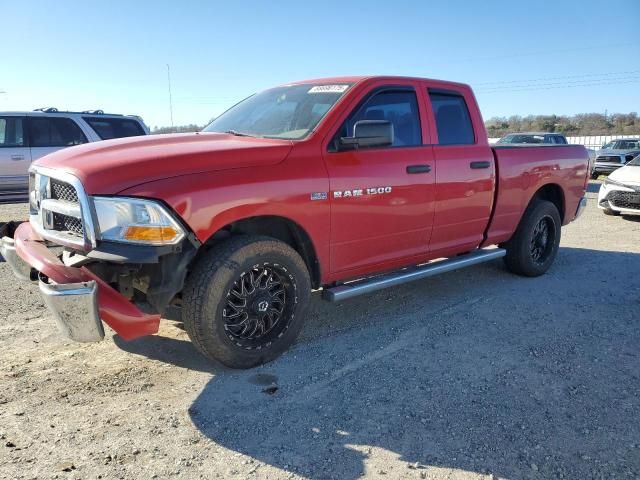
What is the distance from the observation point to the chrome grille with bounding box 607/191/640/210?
32.3ft

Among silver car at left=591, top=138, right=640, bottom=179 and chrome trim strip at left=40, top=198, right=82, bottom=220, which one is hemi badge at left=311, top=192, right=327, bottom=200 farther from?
silver car at left=591, top=138, right=640, bottom=179

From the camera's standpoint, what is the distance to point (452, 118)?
199 inches

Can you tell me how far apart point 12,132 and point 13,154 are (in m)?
0.40

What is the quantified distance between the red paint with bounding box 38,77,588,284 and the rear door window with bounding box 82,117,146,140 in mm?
6202

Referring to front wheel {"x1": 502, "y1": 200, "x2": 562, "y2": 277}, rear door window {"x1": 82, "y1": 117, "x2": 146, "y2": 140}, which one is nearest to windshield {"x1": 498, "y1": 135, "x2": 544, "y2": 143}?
front wheel {"x1": 502, "y1": 200, "x2": 562, "y2": 277}

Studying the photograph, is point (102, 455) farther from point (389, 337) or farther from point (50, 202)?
point (389, 337)

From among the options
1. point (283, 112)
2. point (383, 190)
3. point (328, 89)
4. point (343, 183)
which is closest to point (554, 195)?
point (383, 190)

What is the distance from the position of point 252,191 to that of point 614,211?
9431mm

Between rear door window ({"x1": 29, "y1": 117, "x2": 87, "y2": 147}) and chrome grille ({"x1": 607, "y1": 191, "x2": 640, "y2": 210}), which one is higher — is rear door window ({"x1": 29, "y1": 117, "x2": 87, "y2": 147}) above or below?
above

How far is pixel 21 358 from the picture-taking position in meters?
3.71

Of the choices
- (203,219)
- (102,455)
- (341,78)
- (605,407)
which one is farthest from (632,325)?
(102,455)

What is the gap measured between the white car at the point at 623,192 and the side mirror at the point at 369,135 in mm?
8028

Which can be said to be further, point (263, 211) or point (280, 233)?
point (280, 233)

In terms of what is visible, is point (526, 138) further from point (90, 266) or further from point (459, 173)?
point (90, 266)
